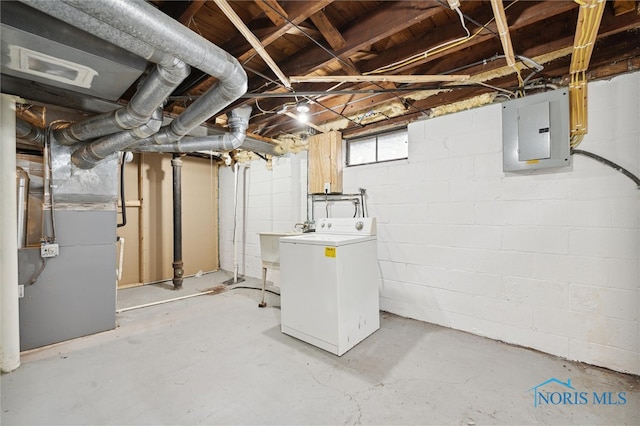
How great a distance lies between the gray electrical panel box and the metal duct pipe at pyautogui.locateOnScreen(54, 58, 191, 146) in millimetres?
2446

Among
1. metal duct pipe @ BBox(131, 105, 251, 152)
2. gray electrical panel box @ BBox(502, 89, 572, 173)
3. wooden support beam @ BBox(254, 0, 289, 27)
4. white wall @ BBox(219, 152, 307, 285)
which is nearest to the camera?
wooden support beam @ BBox(254, 0, 289, 27)

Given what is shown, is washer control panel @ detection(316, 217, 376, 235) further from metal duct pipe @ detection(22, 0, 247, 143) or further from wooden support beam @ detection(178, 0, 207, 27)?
wooden support beam @ detection(178, 0, 207, 27)

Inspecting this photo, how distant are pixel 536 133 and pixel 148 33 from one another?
2609 mm

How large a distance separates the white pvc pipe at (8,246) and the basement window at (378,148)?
117 inches

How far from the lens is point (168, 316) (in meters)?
Result: 2.88

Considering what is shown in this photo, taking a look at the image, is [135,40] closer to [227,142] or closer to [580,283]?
[227,142]

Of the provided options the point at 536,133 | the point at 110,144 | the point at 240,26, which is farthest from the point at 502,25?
the point at 110,144

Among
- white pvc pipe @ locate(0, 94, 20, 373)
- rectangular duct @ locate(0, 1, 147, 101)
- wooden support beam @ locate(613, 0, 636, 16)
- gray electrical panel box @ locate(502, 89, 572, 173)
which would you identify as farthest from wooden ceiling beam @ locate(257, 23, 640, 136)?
white pvc pipe @ locate(0, 94, 20, 373)

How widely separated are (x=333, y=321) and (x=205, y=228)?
3.68 meters

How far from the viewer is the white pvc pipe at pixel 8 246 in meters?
1.86

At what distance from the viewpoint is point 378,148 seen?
3.11m

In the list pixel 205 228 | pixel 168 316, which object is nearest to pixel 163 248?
pixel 205 228

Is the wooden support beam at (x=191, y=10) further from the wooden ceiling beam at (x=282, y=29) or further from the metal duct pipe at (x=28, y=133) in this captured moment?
the metal duct pipe at (x=28, y=133)

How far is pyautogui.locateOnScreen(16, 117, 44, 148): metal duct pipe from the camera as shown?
6.91 feet
